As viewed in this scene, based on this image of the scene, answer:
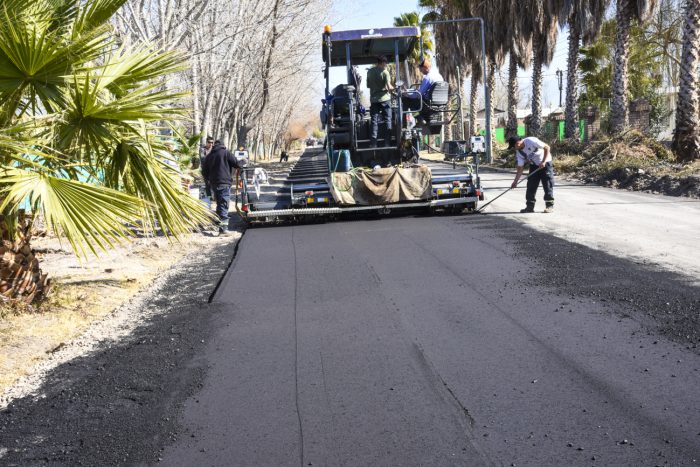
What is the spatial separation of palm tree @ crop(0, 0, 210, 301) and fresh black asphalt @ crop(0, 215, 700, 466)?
3.88 feet

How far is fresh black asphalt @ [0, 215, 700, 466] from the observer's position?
12.2 ft

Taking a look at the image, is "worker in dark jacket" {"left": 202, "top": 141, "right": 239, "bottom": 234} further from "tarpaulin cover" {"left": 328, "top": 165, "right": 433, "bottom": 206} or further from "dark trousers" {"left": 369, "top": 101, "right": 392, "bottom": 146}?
"dark trousers" {"left": 369, "top": 101, "right": 392, "bottom": 146}

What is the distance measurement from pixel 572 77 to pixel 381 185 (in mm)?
18192

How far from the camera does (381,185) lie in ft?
42.6

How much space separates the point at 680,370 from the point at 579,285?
8.36 feet

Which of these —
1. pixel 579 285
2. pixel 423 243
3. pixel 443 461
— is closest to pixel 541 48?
pixel 423 243

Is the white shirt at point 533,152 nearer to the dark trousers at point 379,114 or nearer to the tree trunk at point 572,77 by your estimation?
the dark trousers at point 379,114

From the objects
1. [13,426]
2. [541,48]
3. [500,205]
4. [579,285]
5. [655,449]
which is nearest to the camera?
[655,449]

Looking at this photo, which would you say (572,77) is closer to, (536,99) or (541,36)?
(541,36)

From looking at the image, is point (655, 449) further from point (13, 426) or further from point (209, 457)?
point (13, 426)

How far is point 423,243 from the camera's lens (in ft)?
33.5

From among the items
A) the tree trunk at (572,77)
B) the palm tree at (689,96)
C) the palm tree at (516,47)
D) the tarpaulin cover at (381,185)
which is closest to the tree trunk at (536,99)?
the palm tree at (516,47)

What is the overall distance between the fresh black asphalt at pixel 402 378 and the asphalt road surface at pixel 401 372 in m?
0.02

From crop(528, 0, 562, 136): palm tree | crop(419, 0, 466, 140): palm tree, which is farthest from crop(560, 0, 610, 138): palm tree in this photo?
crop(419, 0, 466, 140): palm tree
